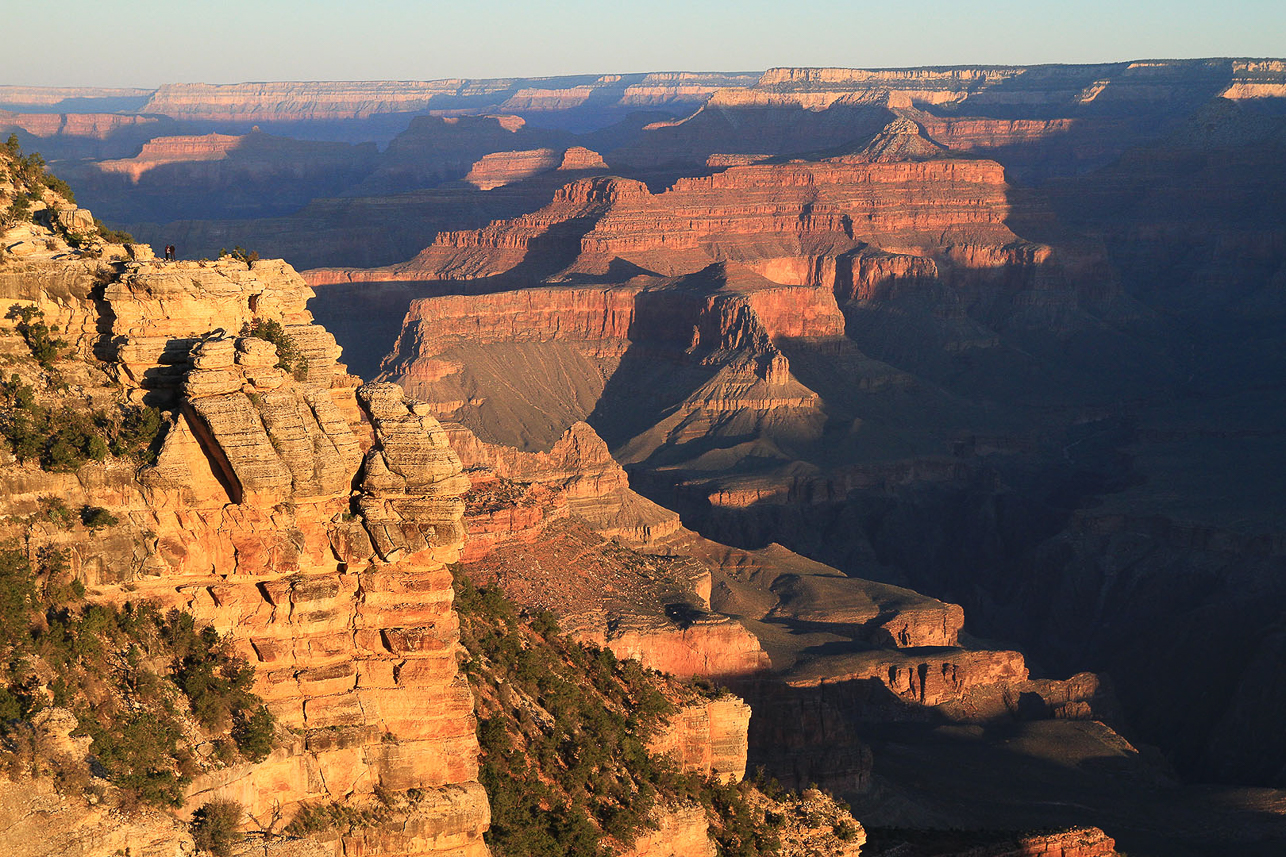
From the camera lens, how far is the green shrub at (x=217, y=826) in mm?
19422

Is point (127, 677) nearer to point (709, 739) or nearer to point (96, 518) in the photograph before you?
point (96, 518)

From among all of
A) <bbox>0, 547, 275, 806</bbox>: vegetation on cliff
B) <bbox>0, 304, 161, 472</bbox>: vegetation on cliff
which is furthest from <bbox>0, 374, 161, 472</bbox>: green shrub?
<bbox>0, 547, 275, 806</bbox>: vegetation on cliff

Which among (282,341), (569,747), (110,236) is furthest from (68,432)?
(569,747)

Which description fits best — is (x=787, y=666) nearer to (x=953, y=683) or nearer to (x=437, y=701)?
(x=953, y=683)

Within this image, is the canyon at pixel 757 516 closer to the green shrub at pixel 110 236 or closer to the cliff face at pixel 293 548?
the cliff face at pixel 293 548

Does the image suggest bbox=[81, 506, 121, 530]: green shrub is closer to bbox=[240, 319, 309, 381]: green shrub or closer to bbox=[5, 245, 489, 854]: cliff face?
bbox=[5, 245, 489, 854]: cliff face

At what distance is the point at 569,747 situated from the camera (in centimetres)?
2931

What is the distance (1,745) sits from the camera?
699 inches

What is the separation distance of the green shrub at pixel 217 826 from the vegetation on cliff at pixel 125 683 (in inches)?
15.9

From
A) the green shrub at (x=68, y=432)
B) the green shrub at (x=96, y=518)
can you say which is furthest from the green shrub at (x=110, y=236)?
the green shrub at (x=96, y=518)

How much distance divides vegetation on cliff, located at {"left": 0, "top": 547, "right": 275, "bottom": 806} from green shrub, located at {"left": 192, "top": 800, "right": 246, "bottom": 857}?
404mm

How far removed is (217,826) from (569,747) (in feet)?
33.7

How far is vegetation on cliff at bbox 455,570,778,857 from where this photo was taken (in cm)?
2655

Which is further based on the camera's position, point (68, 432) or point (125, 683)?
point (68, 432)
